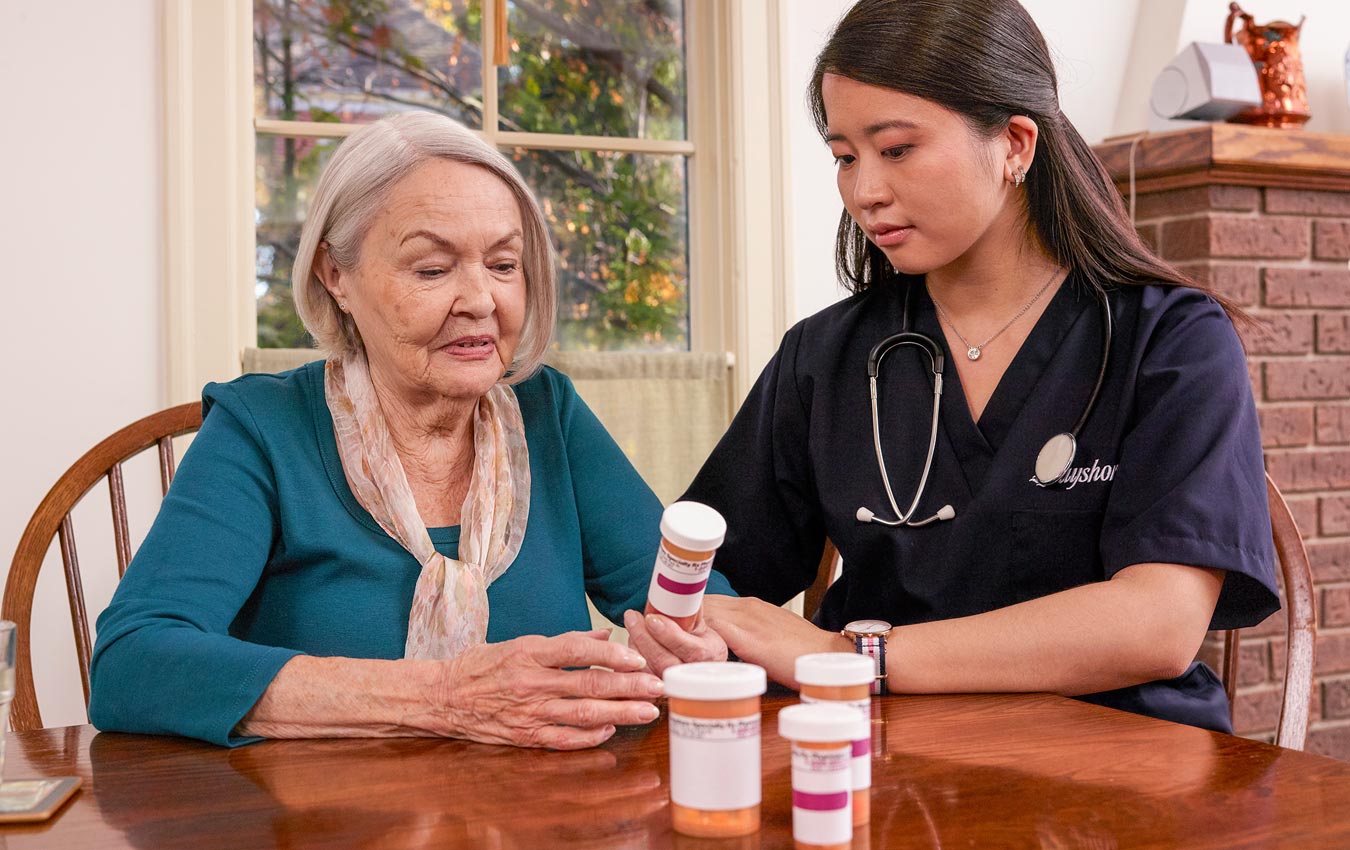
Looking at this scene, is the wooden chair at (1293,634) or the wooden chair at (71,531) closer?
the wooden chair at (1293,634)

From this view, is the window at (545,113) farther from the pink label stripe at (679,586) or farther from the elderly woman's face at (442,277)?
the pink label stripe at (679,586)

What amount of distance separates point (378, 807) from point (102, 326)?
1547 mm

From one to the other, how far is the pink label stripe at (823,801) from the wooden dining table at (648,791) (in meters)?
0.04

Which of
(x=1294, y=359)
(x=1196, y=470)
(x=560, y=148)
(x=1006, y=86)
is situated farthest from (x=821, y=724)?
(x=1294, y=359)

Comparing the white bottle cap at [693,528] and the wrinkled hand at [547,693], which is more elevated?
the white bottle cap at [693,528]

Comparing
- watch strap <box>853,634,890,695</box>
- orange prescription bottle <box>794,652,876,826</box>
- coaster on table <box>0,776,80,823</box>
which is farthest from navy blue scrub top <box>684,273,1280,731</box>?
coaster on table <box>0,776,80,823</box>

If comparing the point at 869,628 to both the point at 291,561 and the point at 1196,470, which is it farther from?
the point at 291,561

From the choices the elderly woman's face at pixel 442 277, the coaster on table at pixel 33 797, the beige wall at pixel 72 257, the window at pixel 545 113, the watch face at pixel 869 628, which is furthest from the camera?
the window at pixel 545 113

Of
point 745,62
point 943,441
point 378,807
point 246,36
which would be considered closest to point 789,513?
point 943,441

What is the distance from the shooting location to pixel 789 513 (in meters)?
1.68

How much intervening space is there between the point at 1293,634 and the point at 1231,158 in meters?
1.36

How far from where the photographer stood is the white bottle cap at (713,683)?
79 centimetres

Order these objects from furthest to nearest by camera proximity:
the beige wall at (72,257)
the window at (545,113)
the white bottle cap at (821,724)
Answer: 1. the window at (545,113)
2. the beige wall at (72,257)
3. the white bottle cap at (821,724)

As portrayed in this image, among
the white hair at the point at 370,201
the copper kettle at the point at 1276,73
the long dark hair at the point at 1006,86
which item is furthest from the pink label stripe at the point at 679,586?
the copper kettle at the point at 1276,73
